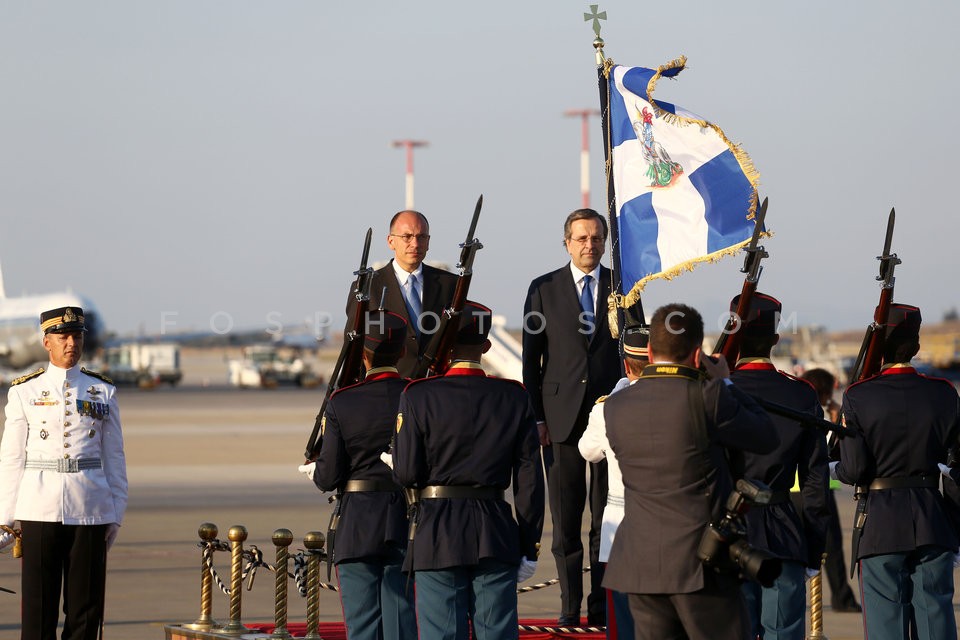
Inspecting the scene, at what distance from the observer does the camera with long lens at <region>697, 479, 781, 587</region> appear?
544 centimetres

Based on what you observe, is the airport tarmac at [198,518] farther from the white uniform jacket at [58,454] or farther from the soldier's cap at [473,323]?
the soldier's cap at [473,323]

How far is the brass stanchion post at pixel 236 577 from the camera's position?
8.74 m

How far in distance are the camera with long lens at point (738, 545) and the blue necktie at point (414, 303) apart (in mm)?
3602

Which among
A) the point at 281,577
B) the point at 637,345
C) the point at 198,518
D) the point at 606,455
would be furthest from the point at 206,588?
the point at 198,518

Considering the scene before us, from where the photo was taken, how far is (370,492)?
7.29m

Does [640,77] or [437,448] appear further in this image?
[640,77]

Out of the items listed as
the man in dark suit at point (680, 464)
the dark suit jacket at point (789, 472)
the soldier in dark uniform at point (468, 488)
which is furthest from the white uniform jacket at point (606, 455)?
the dark suit jacket at point (789, 472)

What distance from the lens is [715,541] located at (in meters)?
5.51

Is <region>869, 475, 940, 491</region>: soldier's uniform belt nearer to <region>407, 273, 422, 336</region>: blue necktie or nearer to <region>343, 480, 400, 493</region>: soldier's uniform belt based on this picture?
<region>343, 480, 400, 493</region>: soldier's uniform belt

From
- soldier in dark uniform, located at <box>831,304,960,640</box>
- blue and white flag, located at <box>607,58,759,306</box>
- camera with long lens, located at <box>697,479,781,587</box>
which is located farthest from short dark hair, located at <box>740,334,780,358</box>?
camera with long lens, located at <box>697,479,781,587</box>

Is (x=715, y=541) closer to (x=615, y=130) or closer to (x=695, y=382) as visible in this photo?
(x=695, y=382)

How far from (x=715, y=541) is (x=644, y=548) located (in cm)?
33

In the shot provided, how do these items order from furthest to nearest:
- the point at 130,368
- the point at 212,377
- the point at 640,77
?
the point at 212,377 → the point at 130,368 → the point at 640,77

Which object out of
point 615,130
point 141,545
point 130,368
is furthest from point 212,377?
point 615,130
